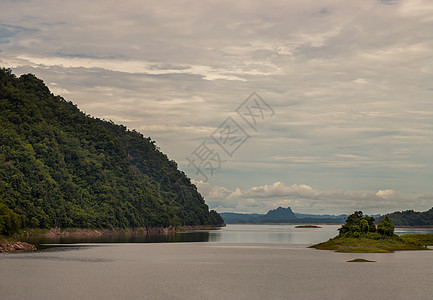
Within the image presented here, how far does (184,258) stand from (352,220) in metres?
47.8

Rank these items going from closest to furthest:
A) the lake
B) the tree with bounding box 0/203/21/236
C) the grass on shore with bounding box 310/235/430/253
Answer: the lake → the tree with bounding box 0/203/21/236 → the grass on shore with bounding box 310/235/430/253

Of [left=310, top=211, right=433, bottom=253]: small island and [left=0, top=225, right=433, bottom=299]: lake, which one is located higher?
[left=310, top=211, right=433, bottom=253]: small island

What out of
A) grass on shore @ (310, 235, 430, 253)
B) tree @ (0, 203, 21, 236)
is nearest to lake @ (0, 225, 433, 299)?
tree @ (0, 203, 21, 236)

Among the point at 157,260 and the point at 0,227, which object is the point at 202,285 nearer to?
the point at 157,260

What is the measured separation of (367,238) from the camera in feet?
440

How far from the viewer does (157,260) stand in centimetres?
10856

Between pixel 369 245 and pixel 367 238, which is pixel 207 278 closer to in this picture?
pixel 369 245

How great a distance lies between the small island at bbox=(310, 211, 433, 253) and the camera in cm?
13175

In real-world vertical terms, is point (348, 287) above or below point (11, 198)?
below

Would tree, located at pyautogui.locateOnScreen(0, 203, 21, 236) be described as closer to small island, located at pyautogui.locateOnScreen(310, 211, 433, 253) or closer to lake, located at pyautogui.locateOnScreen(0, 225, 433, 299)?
lake, located at pyautogui.locateOnScreen(0, 225, 433, 299)

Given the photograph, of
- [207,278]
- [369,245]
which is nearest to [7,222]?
[207,278]

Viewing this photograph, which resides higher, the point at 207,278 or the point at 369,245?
the point at 369,245

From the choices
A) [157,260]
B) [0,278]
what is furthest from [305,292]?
[157,260]

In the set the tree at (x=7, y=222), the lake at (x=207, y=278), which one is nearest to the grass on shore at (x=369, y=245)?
the lake at (x=207, y=278)
